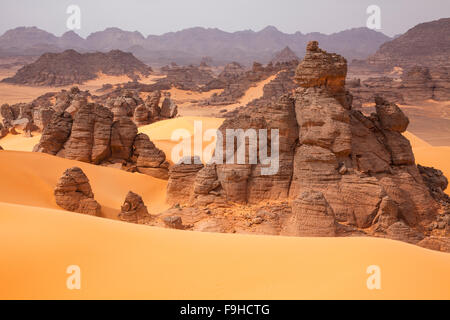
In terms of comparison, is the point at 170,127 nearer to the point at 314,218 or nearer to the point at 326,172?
the point at 326,172

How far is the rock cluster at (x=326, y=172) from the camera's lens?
895 cm

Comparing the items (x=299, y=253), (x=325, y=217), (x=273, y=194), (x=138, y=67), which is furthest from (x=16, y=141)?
(x=138, y=67)

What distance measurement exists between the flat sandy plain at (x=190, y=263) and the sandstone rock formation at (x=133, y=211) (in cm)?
448

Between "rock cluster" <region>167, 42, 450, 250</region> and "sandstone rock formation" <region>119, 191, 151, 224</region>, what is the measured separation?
125cm

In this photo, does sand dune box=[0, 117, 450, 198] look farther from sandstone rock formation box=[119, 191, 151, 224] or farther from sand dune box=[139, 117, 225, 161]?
sandstone rock formation box=[119, 191, 151, 224]

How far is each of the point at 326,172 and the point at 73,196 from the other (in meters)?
7.02

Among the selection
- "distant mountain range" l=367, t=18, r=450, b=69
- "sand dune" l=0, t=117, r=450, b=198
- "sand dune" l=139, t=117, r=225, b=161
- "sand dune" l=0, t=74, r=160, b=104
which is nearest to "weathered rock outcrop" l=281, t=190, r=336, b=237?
"sand dune" l=0, t=117, r=450, b=198

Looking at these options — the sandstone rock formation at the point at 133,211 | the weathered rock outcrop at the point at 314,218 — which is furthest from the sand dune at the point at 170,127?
the weathered rock outcrop at the point at 314,218

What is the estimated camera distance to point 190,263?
15.5ft

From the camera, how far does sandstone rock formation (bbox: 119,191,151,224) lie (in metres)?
10.6

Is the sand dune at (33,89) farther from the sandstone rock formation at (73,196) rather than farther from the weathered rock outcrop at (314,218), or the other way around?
the weathered rock outcrop at (314,218)

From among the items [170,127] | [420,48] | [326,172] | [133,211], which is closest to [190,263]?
[326,172]
